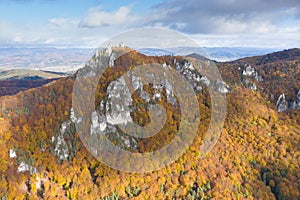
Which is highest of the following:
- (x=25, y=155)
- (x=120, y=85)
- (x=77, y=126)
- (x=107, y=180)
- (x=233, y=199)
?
(x=120, y=85)

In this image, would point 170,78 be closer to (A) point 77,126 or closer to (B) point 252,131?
(B) point 252,131

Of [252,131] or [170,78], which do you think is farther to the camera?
[170,78]

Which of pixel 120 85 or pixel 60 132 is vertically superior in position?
pixel 120 85

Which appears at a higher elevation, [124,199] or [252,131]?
[252,131]

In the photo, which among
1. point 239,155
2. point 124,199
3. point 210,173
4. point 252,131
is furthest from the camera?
point 252,131

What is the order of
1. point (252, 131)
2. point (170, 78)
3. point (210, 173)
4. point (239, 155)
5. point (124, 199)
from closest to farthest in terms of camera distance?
point (124, 199) < point (210, 173) < point (239, 155) < point (252, 131) < point (170, 78)

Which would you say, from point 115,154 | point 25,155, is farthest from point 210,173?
point 25,155

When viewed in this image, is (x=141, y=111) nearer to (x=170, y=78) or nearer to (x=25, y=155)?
(x=170, y=78)

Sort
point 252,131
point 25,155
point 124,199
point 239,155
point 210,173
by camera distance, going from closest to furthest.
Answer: point 124,199
point 25,155
point 210,173
point 239,155
point 252,131

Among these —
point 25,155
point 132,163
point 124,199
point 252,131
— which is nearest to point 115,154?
point 132,163
